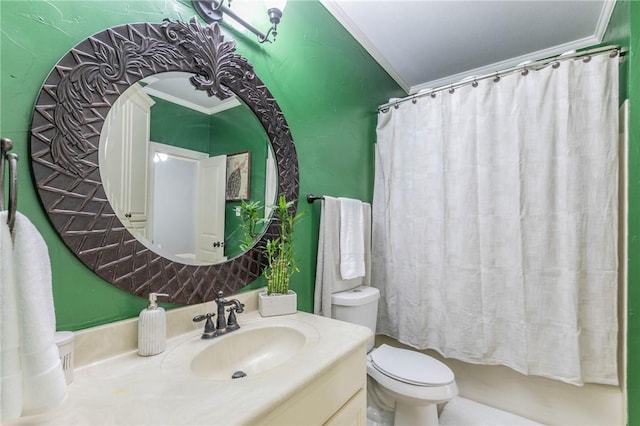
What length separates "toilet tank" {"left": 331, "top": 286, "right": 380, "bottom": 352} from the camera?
157 cm

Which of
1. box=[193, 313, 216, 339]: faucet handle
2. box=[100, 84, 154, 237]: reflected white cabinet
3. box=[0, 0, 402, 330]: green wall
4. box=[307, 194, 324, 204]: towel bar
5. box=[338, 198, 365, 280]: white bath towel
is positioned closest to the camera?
box=[0, 0, 402, 330]: green wall

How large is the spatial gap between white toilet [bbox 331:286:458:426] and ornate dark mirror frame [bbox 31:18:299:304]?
30.6 inches

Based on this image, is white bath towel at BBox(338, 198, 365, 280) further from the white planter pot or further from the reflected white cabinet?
the reflected white cabinet

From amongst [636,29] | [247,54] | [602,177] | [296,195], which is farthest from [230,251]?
[636,29]

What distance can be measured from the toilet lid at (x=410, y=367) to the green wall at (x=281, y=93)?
1.68 ft

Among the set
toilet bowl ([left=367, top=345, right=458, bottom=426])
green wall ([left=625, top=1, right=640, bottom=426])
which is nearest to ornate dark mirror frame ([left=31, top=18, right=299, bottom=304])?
toilet bowl ([left=367, top=345, right=458, bottom=426])

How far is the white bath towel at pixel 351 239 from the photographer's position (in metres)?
1.66

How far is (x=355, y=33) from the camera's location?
6.19 feet

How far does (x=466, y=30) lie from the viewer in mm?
1858

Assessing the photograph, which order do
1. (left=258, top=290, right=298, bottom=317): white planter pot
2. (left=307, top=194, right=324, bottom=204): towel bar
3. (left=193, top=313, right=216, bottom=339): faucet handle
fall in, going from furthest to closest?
1. (left=307, top=194, right=324, bottom=204): towel bar
2. (left=258, top=290, right=298, bottom=317): white planter pot
3. (left=193, top=313, right=216, bottom=339): faucet handle

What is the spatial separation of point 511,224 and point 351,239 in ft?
3.00

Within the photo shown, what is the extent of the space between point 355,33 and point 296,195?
4.12 feet

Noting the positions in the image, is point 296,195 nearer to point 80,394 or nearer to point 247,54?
point 247,54

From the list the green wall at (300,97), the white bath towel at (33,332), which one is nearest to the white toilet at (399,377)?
the green wall at (300,97)
